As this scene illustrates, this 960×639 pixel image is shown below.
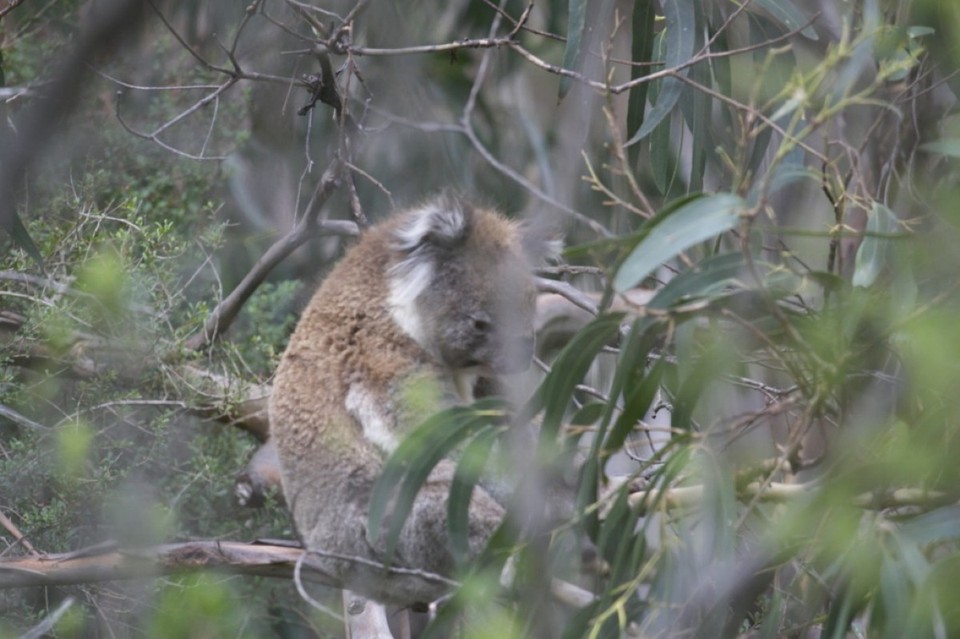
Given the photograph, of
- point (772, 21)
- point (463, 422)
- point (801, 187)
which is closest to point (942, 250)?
point (463, 422)

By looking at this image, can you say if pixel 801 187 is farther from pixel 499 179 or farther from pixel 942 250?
pixel 942 250

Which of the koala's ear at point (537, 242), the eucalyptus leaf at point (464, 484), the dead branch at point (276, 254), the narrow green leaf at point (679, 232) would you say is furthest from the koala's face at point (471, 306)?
the narrow green leaf at point (679, 232)

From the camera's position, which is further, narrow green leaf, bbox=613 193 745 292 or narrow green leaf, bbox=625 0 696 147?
narrow green leaf, bbox=625 0 696 147

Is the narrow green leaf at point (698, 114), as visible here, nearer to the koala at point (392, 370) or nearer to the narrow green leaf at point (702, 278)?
the koala at point (392, 370)

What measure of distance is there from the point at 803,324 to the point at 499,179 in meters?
3.32

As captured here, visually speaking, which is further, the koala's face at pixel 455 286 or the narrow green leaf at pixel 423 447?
the koala's face at pixel 455 286

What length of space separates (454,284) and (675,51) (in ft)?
2.99

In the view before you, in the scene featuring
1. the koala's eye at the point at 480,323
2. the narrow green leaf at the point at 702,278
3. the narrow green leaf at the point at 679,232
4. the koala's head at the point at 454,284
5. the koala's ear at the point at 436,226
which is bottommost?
the koala's eye at the point at 480,323

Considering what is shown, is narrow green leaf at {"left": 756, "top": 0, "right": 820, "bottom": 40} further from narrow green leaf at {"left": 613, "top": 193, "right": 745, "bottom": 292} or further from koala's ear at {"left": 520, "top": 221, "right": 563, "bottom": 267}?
narrow green leaf at {"left": 613, "top": 193, "right": 745, "bottom": 292}

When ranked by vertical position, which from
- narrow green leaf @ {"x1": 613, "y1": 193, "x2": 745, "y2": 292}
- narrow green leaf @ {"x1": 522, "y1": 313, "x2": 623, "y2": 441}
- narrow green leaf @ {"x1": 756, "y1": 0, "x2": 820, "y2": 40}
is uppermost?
narrow green leaf @ {"x1": 756, "y1": 0, "x2": 820, "y2": 40}

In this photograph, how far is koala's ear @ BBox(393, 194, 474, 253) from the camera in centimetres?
291

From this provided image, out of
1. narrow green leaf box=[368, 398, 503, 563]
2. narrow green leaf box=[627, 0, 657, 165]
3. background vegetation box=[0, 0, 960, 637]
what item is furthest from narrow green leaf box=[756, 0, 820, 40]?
narrow green leaf box=[368, 398, 503, 563]

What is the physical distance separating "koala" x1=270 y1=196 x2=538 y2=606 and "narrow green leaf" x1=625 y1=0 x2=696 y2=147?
0.54 meters

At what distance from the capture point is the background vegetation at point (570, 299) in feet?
4.83
